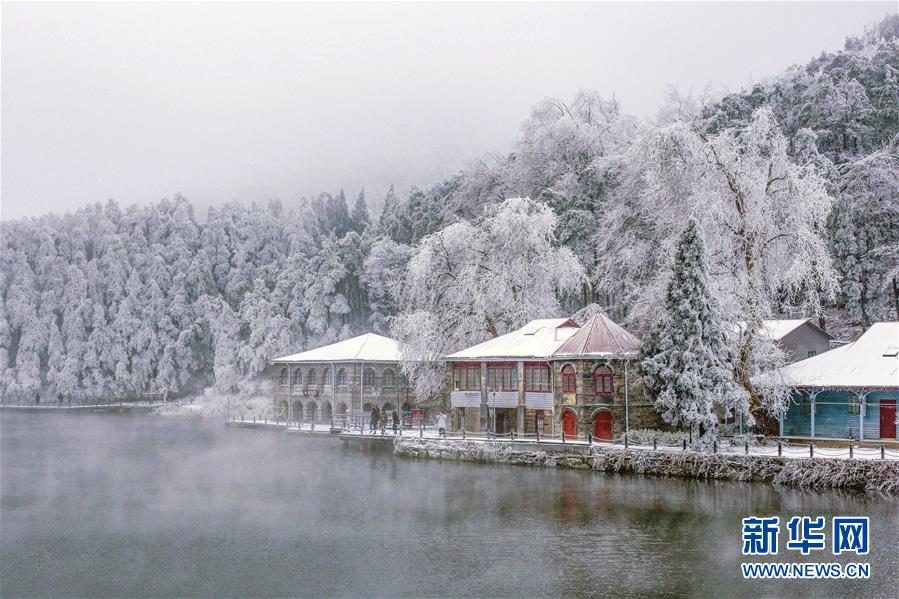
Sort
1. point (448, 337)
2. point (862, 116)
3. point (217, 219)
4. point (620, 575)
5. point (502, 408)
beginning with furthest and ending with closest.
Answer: point (217, 219) → point (862, 116) → point (448, 337) → point (502, 408) → point (620, 575)

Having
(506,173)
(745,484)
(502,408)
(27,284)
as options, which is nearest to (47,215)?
(27,284)

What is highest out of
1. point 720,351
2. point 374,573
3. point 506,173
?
point 506,173

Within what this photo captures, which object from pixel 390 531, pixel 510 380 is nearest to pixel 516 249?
pixel 510 380

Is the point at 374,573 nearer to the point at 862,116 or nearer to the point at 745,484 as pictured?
the point at 745,484

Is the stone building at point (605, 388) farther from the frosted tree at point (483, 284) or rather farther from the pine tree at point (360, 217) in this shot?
the pine tree at point (360, 217)

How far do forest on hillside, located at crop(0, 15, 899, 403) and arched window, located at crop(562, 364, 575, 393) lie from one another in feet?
14.5

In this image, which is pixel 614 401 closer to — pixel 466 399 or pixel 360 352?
pixel 466 399

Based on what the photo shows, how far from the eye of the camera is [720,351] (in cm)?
3634

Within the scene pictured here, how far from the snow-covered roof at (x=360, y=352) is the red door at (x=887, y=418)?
1251 inches

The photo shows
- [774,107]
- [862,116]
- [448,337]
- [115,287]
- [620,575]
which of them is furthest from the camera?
[115,287]

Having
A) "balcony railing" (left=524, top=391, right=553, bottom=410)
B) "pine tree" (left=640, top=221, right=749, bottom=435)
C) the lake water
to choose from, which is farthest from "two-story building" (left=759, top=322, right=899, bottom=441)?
"balcony railing" (left=524, top=391, right=553, bottom=410)

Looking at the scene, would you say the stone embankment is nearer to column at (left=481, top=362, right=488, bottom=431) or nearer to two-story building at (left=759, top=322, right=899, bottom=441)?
column at (left=481, top=362, right=488, bottom=431)

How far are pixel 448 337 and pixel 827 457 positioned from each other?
25883mm

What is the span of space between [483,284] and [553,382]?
1127 centimetres
